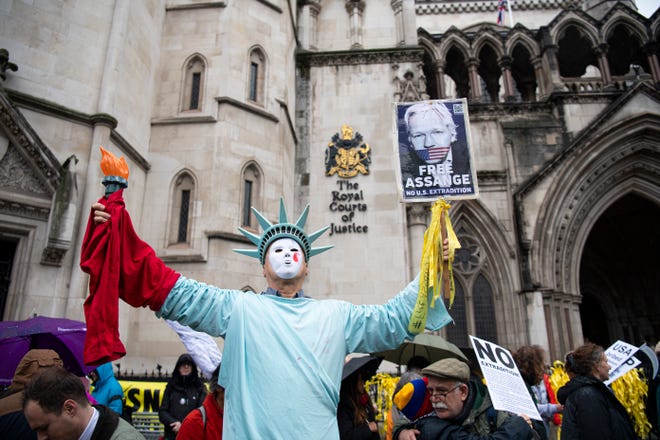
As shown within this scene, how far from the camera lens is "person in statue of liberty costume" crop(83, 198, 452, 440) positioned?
2270 millimetres

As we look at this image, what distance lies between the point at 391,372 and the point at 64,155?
852cm

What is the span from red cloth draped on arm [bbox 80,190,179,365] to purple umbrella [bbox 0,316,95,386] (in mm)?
2301

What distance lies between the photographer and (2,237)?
299 inches

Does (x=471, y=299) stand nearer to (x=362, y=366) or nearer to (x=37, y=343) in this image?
(x=362, y=366)

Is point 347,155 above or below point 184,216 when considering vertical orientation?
above

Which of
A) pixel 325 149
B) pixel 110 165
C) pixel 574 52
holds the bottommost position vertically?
pixel 110 165

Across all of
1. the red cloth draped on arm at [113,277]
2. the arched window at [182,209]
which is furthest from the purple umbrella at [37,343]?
the arched window at [182,209]

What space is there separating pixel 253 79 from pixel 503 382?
1046 centimetres

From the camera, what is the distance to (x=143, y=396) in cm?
688

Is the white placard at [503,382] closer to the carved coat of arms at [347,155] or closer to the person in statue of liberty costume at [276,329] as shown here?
the person in statue of liberty costume at [276,329]

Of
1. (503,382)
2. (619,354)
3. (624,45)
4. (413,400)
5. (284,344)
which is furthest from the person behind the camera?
(624,45)

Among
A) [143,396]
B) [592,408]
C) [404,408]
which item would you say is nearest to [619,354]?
[592,408]

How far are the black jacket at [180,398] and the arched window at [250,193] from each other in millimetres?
5368

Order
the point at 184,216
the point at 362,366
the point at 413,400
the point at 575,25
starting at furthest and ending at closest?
the point at 575,25, the point at 184,216, the point at 362,366, the point at 413,400
